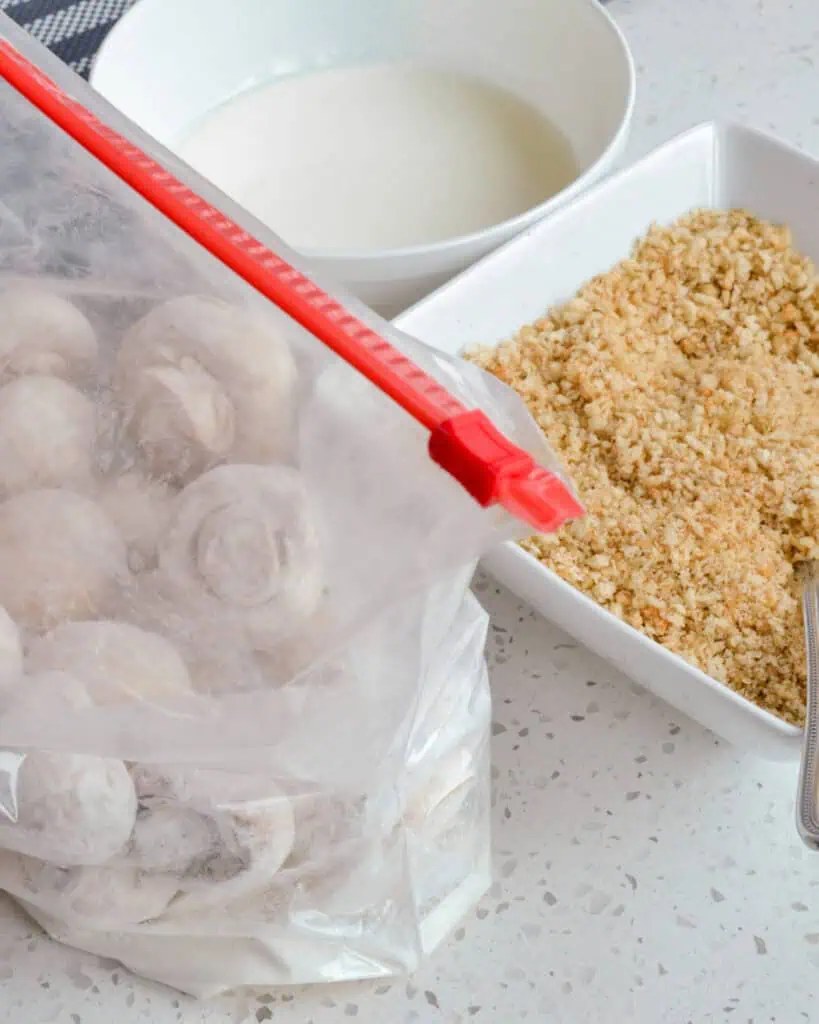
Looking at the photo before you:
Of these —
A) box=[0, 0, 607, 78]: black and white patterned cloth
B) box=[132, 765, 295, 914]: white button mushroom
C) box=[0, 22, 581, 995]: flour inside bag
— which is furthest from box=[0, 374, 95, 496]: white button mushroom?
box=[0, 0, 607, 78]: black and white patterned cloth

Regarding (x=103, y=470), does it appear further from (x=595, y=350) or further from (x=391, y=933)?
(x=595, y=350)

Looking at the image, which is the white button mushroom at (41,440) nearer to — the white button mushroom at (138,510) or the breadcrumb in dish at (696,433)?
the white button mushroom at (138,510)

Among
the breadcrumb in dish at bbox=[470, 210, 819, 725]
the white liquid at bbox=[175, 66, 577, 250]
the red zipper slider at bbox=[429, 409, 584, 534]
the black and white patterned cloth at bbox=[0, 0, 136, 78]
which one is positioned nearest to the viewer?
the red zipper slider at bbox=[429, 409, 584, 534]

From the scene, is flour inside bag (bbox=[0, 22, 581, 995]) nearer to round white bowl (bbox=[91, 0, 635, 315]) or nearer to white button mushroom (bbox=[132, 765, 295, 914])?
white button mushroom (bbox=[132, 765, 295, 914])

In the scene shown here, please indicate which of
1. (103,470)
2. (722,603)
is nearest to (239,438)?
(103,470)

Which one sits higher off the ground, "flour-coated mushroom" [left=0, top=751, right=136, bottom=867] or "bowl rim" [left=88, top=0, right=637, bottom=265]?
"bowl rim" [left=88, top=0, right=637, bottom=265]

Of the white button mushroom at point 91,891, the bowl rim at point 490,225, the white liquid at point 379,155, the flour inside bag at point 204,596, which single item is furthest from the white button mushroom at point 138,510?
the white liquid at point 379,155
